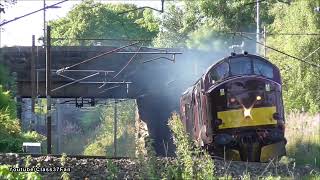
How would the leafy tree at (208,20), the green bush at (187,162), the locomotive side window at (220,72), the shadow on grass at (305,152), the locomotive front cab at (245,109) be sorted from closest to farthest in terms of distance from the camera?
1. the green bush at (187,162)
2. the locomotive front cab at (245,109)
3. the locomotive side window at (220,72)
4. the shadow on grass at (305,152)
5. the leafy tree at (208,20)

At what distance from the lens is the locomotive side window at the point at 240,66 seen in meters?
16.5

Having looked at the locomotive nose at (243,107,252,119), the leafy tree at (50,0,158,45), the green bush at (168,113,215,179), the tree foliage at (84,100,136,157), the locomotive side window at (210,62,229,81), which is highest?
the leafy tree at (50,0,158,45)

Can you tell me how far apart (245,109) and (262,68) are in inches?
48.8

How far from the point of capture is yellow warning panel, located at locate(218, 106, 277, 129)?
642 inches

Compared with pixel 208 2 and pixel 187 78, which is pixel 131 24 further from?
pixel 187 78

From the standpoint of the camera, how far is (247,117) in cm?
1630

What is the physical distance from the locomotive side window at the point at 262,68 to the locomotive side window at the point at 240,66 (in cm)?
16

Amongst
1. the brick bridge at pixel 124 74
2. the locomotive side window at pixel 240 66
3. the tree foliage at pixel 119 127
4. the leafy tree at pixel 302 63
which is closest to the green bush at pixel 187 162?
the locomotive side window at pixel 240 66

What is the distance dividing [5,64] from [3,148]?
1626cm

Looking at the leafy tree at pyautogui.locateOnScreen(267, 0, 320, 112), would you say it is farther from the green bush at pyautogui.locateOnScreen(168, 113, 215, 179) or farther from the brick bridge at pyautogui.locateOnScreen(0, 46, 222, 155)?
the green bush at pyautogui.locateOnScreen(168, 113, 215, 179)

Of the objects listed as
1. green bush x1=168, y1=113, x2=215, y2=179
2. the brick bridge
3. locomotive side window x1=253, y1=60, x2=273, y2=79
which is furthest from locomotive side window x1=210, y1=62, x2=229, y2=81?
the brick bridge

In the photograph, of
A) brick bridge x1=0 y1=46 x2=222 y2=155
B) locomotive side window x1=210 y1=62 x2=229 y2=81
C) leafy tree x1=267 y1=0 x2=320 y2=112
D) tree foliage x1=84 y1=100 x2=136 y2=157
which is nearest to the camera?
locomotive side window x1=210 y1=62 x2=229 y2=81

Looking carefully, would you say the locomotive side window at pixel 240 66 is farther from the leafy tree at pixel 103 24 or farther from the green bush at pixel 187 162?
the leafy tree at pixel 103 24

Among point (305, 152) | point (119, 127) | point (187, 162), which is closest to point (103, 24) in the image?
point (119, 127)
